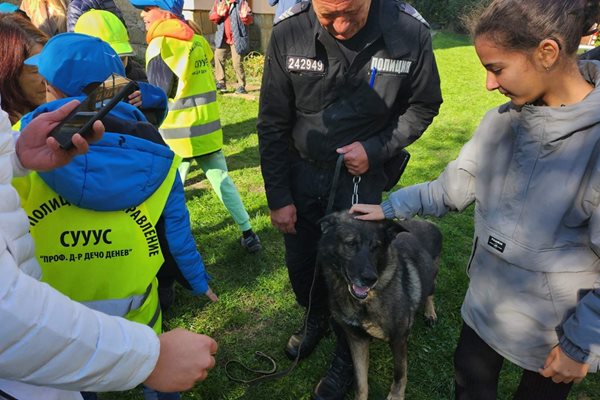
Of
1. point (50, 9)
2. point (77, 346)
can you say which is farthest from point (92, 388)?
point (50, 9)

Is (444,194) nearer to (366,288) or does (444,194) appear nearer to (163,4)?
(366,288)

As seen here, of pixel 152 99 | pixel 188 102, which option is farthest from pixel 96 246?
pixel 188 102

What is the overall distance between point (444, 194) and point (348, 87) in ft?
2.48

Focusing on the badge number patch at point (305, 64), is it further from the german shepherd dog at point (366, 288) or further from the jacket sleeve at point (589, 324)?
the jacket sleeve at point (589, 324)

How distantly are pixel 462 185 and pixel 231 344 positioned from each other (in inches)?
78.1

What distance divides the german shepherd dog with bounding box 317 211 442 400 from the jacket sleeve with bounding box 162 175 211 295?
79 centimetres

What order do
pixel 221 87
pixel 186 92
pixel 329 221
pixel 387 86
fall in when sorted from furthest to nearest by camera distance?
pixel 221 87
pixel 186 92
pixel 329 221
pixel 387 86

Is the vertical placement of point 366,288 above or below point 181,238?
below

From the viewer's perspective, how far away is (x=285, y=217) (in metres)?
2.46

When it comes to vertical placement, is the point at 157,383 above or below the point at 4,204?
below

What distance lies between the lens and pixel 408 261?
2.71 metres

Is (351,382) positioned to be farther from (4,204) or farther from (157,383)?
(4,204)

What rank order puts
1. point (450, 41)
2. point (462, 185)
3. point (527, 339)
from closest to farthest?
point (527, 339) < point (462, 185) < point (450, 41)

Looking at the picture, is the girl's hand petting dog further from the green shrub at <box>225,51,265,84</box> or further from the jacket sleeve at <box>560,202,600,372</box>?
the green shrub at <box>225,51,265,84</box>
